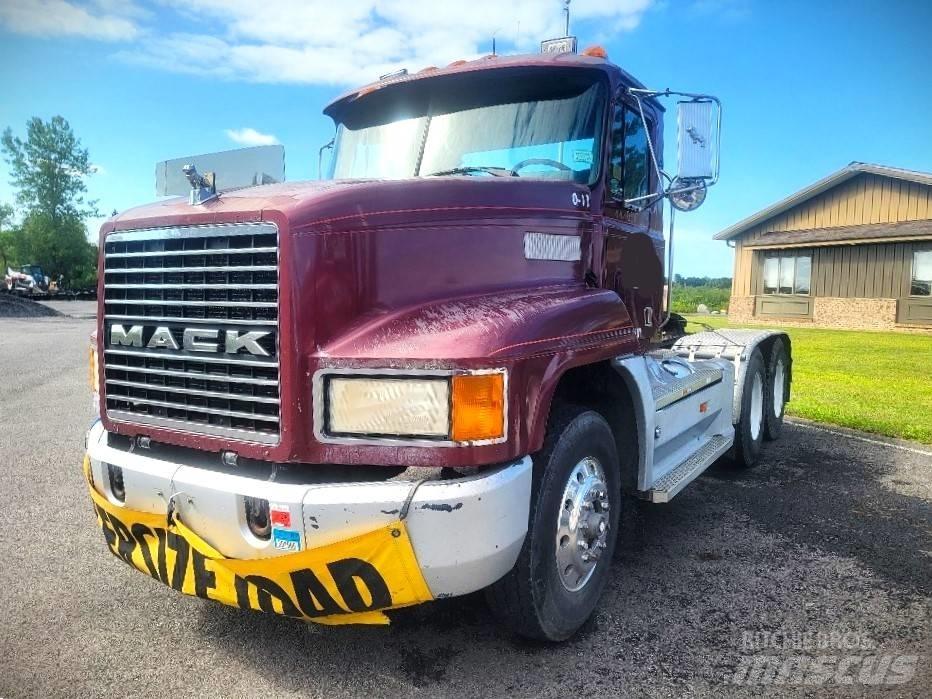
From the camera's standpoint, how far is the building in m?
21.5

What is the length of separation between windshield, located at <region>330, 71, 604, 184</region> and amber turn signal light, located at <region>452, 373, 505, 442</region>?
145cm

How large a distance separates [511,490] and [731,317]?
26333 mm

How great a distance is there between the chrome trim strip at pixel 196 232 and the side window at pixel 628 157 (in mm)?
1999

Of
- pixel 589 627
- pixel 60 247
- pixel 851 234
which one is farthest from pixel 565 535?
pixel 60 247

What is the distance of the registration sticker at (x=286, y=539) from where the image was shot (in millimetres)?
2346

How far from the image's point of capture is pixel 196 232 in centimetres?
263

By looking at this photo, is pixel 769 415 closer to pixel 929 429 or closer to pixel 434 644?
pixel 929 429

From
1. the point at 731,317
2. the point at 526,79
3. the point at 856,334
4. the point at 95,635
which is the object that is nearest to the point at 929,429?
the point at 526,79

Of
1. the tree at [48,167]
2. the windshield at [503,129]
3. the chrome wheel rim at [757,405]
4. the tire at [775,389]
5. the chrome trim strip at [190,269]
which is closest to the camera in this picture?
the chrome trim strip at [190,269]

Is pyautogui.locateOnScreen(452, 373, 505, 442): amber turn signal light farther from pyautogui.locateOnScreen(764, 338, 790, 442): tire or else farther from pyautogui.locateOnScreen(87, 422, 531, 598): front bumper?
pyautogui.locateOnScreen(764, 338, 790, 442): tire

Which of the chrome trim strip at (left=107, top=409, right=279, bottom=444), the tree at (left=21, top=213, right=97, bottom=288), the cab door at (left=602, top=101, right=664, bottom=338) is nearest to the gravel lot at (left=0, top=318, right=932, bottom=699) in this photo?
the chrome trim strip at (left=107, top=409, right=279, bottom=444)

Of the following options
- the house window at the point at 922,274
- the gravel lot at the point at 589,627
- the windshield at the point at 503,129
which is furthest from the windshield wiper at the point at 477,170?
the house window at the point at 922,274

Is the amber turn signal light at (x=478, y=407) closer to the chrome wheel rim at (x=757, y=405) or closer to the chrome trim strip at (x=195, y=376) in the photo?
the chrome trim strip at (x=195, y=376)

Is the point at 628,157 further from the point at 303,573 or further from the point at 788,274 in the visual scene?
the point at 788,274
